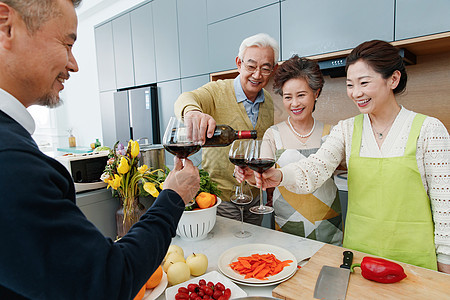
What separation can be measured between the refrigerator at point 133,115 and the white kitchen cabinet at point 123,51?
156 mm

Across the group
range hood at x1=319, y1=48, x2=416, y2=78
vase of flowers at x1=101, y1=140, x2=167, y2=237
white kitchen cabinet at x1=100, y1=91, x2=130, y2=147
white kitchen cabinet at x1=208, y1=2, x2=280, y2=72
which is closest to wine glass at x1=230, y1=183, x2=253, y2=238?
vase of flowers at x1=101, y1=140, x2=167, y2=237

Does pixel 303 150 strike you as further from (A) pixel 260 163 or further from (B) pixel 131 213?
(B) pixel 131 213

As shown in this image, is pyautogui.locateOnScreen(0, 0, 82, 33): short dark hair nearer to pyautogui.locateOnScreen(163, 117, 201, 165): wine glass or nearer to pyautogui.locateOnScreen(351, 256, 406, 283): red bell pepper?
pyautogui.locateOnScreen(163, 117, 201, 165): wine glass

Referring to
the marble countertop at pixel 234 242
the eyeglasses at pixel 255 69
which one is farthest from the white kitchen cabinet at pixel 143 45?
the marble countertop at pixel 234 242

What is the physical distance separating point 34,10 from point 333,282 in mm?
945

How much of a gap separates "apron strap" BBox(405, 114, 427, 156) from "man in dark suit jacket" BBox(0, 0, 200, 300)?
0.97 meters

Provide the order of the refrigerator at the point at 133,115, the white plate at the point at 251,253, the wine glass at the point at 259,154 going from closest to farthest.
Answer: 1. the white plate at the point at 251,253
2. the wine glass at the point at 259,154
3. the refrigerator at the point at 133,115

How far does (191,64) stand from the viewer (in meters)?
3.37

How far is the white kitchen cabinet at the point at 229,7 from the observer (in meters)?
2.73

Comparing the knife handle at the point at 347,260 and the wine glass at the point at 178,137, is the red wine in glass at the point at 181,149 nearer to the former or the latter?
the wine glass at the point at 178,137

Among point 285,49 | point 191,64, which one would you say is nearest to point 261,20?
point 285,49

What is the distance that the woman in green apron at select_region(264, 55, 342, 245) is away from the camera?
151 centimetres

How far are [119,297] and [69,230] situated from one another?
0.16m

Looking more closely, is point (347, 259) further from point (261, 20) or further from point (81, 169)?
point (261, 20)
